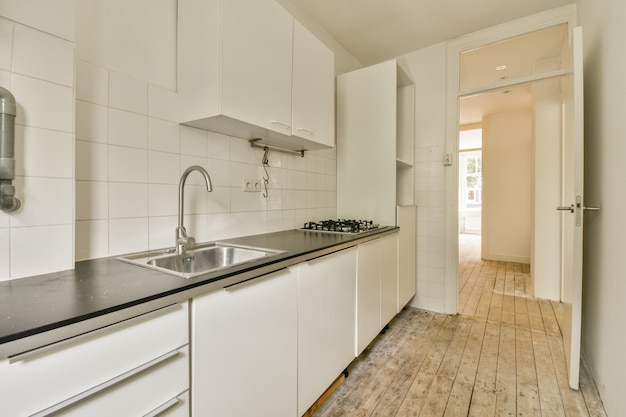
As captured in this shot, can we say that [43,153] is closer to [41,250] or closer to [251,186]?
[41,250]

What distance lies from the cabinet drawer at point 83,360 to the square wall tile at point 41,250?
0.50 metres

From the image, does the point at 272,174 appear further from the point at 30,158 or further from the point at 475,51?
the point at 475,51

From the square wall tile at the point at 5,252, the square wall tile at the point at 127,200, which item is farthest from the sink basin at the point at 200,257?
the square wall tile at the point at 5,252

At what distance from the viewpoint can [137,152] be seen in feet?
4.24

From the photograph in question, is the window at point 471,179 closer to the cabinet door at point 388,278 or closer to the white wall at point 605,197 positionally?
the white wall at point 605,197

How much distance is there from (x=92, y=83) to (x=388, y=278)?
7.01ft

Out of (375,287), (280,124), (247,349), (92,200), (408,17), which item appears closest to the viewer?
(247,349)

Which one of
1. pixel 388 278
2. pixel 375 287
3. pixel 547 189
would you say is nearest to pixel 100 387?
pixel 375 287

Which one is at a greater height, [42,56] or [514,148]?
[514,148]

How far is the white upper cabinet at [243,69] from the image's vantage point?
1.30 metres

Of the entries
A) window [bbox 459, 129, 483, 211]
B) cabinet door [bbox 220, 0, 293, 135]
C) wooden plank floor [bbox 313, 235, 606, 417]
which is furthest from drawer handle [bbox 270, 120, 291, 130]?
window [bbox 459, 129, 483, 211]

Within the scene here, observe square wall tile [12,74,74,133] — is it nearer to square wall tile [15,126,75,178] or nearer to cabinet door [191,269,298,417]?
square wall tile [15,126,75,178]

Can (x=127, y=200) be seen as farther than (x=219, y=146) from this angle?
No

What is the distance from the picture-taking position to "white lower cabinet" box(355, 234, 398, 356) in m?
1.83
